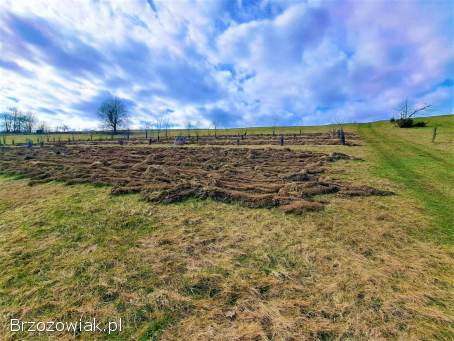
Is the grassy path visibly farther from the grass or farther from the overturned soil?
the overturned soil

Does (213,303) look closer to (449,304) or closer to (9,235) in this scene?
(449,304)

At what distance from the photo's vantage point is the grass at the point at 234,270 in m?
2.95

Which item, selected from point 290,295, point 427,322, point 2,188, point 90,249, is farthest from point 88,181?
point 427,322

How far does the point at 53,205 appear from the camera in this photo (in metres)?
7.55

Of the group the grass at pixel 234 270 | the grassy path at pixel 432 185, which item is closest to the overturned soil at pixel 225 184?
the grass at pixel 234 270

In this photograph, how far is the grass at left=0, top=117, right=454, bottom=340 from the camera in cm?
295

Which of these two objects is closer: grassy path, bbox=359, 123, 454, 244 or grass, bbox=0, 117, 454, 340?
grass, bbox=0, 117, 454, 340

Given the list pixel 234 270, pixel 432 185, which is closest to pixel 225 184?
pixel 234 270

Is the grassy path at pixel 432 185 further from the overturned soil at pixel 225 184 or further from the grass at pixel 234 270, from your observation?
the overturned soil at pixel 225 184

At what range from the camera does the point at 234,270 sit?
4.04 meters

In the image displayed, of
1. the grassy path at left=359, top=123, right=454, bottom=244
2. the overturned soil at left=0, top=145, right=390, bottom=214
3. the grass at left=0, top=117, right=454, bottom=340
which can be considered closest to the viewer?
the grass at left=0, top=117, right=454, bottom=340

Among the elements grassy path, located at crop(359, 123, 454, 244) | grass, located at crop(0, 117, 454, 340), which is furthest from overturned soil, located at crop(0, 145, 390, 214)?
grassy path, located at crop(359, 123, 454, 244)

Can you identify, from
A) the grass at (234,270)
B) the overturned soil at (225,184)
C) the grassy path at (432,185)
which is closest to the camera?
the grass at (234,270)

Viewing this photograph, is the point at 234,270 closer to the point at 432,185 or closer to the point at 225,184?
the point at 225,184
